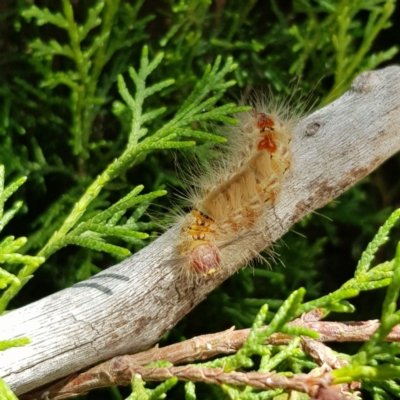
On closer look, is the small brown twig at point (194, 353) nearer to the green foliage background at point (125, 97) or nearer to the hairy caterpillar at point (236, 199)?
the hairy caterpillar at point (236, 199)

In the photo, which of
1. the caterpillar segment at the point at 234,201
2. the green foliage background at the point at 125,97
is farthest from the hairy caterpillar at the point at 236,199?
the green foliage background at the point at 125,97

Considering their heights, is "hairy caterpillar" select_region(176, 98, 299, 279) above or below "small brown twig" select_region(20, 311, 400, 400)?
above

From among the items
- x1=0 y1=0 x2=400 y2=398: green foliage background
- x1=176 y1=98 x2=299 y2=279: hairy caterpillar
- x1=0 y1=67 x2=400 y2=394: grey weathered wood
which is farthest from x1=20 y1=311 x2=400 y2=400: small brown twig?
x1=0 y1=0 x2=400 y2=398: green foliage background

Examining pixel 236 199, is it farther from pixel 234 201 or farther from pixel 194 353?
pixel 194 353

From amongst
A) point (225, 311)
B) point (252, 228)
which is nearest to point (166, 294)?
point (252, 228)

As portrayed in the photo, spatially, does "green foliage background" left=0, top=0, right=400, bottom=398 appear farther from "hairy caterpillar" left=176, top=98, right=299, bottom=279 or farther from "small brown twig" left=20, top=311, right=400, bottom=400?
"small brown twig" left=20, top=311, right=400, bottom=400

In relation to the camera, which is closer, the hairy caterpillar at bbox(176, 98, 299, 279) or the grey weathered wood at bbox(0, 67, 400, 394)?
the grey weathered wood at bbox(0, 67, 400, 394)

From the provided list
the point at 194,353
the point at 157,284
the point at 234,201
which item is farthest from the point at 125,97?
the point at 194,353

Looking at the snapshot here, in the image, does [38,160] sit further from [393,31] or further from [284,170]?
[393,31]
